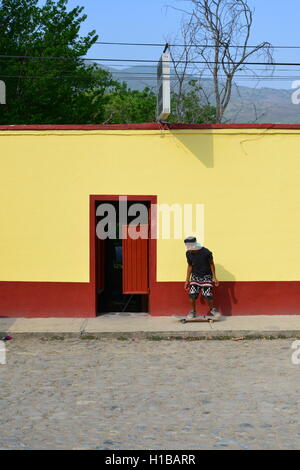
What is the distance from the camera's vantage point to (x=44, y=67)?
99.5ft

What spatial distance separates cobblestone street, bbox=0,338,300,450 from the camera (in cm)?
622

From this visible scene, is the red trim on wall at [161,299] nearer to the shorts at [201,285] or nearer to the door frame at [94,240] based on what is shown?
the door frame at [94,240]

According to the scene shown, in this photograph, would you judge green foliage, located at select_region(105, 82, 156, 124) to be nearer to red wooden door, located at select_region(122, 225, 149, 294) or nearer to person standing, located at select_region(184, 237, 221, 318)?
red wooden door, located at select_region(122, 225, 149, 294)

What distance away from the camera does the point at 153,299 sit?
13008 millimetres

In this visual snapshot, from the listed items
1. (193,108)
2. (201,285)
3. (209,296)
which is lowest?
(209,296)

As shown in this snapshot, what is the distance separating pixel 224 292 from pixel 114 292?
3.52m

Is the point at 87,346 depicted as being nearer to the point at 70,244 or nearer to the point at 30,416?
the point at 70,244

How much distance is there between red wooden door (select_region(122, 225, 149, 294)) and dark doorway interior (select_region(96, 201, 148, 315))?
58 centimetres

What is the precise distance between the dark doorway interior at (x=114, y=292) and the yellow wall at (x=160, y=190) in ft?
2.10

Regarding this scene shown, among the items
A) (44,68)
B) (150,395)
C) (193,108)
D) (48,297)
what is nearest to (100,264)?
(48,297)

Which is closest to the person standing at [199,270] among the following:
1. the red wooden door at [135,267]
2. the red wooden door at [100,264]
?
the red wooden door at [135,267]

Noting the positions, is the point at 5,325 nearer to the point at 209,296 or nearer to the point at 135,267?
the point at 135,267
